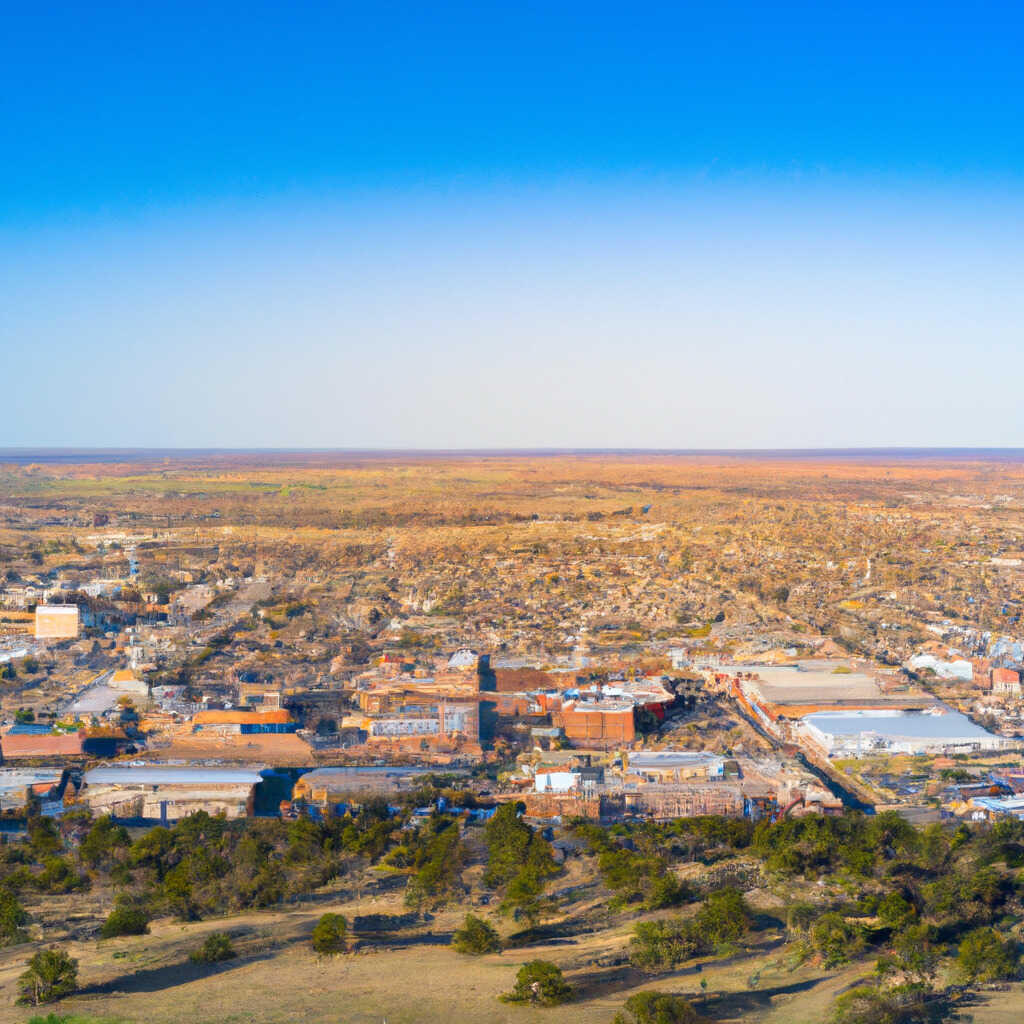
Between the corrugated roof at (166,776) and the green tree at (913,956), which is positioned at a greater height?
the green tree at (913,956)

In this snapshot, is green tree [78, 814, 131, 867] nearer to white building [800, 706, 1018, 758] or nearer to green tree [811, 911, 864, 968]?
green tree [811, 911, 864, 968]

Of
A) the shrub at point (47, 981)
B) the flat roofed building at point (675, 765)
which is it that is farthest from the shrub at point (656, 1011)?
the flat roofed building at point (675, 765)

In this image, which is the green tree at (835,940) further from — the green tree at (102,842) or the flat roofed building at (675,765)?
the green tree at (102,842)

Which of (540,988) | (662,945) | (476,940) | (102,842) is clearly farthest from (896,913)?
(102,842)

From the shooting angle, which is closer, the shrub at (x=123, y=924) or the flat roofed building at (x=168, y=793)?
the shrub at (x=123, y=924)

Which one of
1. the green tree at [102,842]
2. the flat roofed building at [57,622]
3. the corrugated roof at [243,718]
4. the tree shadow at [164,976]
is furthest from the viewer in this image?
the flat roofed building at [57,622]

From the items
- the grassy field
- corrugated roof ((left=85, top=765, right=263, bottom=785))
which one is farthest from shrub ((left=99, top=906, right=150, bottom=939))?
corrugated roof ((left=85, top=765, right=263, bottom=785))
